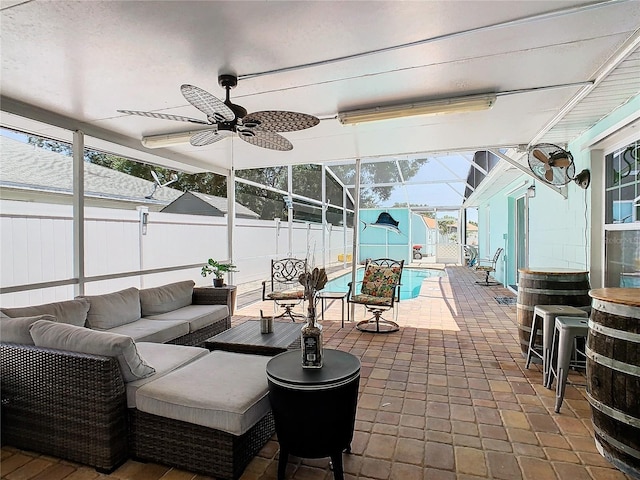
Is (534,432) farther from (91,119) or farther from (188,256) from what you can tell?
(188,256)

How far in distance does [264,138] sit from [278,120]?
1.51 ft

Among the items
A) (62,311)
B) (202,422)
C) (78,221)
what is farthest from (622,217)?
(78,221)

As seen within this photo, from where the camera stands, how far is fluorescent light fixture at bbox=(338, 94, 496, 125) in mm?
3047

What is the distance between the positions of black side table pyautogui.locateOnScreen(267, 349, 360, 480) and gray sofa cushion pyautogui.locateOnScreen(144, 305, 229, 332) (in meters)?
2.17

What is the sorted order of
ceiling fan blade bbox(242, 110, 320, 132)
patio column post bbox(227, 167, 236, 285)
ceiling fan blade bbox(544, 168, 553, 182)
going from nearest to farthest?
ceiling fan blade bbox(242, 110, 320, 132)
ceiling fan blade bbox(544, 168, 553, 182)
patio column post bbox(227, 167, 236, 285)

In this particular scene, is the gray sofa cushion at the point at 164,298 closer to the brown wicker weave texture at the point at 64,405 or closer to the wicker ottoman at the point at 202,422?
the brown wicker weave texture at the point at 64,405

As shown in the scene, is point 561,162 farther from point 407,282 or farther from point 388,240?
point 388,240

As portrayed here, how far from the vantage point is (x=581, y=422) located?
2.35 m

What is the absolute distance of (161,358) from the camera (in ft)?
8.10

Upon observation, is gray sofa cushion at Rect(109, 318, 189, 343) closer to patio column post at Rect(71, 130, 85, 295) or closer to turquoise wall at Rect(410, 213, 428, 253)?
patio column post at Rect(71, 130, 85, 295)

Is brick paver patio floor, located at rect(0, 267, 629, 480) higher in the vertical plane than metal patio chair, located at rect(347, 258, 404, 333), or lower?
lower

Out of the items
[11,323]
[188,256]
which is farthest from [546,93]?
[188,256]

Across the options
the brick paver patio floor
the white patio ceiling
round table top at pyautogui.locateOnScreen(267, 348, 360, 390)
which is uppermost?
the white patio ceiling

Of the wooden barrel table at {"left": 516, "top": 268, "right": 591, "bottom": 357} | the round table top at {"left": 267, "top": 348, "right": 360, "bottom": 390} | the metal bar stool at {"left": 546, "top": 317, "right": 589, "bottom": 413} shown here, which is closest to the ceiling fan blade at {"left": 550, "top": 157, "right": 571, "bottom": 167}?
the wooden barrel table at {"left": 516, "top": 268, "right": 591, "bottom": 357}
